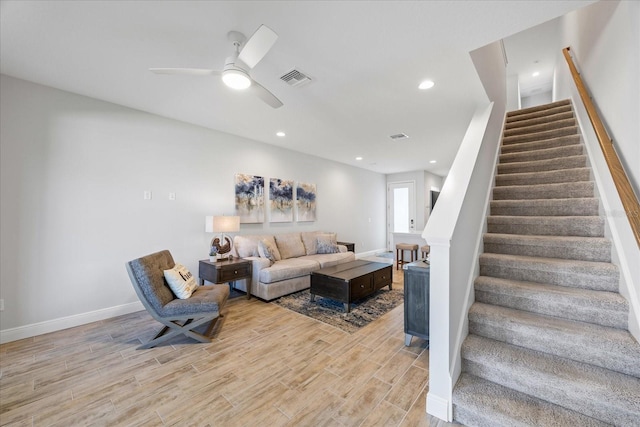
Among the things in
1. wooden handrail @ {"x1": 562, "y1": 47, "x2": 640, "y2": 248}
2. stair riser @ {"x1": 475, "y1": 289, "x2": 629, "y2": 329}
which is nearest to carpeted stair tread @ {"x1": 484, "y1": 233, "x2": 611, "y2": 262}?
stair riser @ {"x1": 475, "y1": 289, "x2": 629, "y2": 329}

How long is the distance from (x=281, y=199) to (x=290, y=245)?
1.01 metres

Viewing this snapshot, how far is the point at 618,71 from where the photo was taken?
6.18ft

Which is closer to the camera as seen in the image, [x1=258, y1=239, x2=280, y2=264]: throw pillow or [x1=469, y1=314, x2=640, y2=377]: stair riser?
[x1=469, y1=314, x2=640, y2=377]: stair riser

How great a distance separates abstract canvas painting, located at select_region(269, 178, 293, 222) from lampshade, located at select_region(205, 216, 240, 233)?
1.28m

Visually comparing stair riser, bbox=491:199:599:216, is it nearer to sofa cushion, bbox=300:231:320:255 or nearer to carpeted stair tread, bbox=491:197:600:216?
carpeted stair tread, bbox=491:197:600:216

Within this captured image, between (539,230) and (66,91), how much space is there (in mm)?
5316

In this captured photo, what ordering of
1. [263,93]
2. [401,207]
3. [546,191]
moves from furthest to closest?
1. [401,207]
2. [546,191]
3. [263,93]

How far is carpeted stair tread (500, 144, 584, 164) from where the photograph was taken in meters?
3.03

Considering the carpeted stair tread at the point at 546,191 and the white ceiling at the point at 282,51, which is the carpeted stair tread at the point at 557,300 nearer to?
the carpeted stair tread at the point at 546,191

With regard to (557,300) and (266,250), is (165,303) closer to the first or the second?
(266,250)

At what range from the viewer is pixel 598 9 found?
7.72ft

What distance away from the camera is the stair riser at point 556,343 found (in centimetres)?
147

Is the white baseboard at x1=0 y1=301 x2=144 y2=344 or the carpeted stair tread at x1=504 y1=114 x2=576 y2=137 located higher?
the carpeted stair tread at x1=504 y1=114 x2=576 y2=137

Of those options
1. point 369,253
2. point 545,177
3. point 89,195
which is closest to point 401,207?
point 369,253
